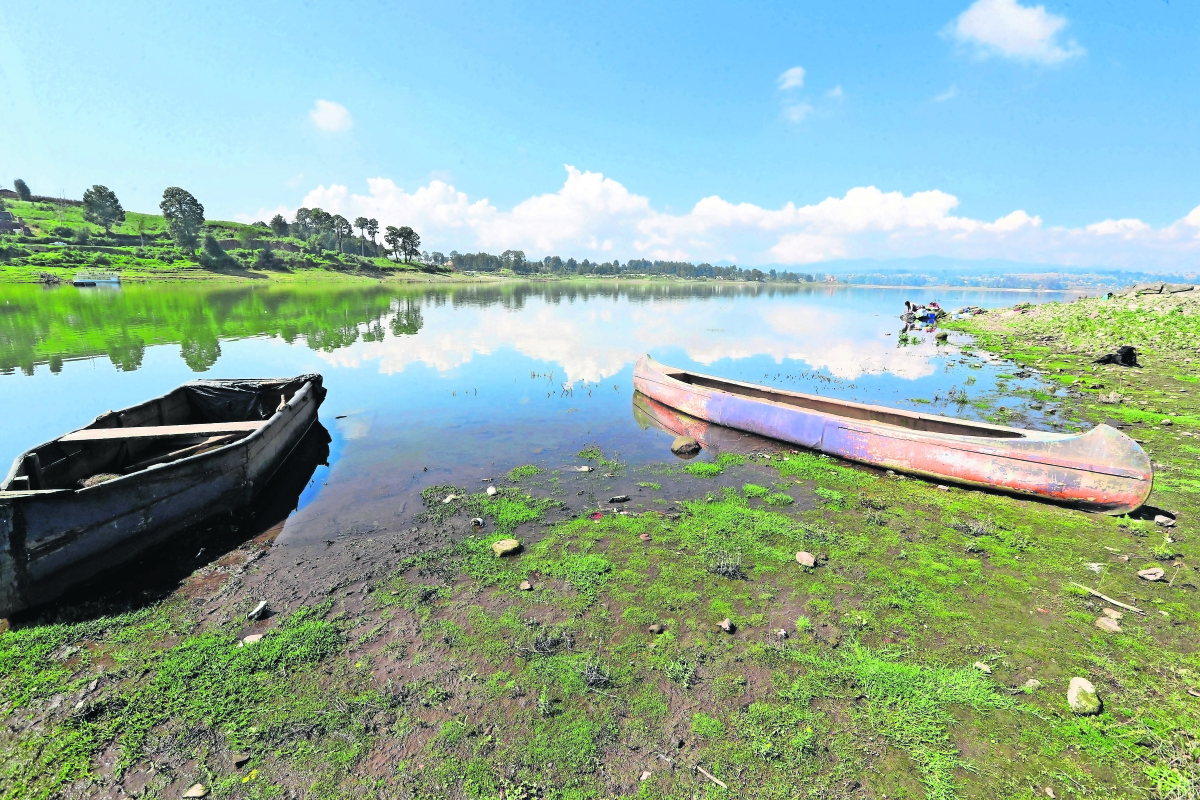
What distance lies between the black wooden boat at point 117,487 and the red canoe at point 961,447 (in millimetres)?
12531

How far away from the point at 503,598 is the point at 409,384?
15286 mm

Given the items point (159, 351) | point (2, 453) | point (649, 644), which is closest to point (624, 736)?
point (649, 644)

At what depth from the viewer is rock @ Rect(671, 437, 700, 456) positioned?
13.0 m

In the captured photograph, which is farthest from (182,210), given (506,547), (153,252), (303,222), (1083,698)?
(1083,698)

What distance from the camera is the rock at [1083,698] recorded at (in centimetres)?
489

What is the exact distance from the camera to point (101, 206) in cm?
12375

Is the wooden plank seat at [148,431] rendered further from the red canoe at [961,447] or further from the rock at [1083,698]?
the rock at [1083,698]

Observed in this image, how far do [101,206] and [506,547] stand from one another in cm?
18255

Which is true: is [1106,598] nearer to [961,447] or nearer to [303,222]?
[961,447]

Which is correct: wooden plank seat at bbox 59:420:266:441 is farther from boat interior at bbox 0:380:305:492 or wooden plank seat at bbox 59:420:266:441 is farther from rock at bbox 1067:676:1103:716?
rock at bbox 1067:676:1103:716

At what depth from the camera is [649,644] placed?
19.7 ft

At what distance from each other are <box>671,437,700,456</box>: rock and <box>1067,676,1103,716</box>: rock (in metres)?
8.47

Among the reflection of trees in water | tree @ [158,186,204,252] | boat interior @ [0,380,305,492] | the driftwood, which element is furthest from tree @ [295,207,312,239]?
the driftwood

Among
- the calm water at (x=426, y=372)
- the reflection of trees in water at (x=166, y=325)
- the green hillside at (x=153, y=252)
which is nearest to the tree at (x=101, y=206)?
the green hillside at (x=153, y=252)
